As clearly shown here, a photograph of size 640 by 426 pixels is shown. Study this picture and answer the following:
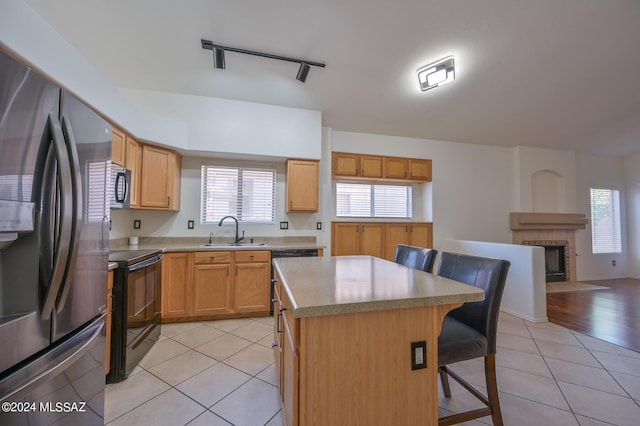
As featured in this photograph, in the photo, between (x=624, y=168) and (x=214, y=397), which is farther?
(x=624, y=168)

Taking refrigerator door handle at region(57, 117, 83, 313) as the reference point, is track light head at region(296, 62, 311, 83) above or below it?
above

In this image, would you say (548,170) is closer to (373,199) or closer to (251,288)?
(373,199)

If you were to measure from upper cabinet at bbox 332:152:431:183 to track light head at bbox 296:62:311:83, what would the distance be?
1.56 metres

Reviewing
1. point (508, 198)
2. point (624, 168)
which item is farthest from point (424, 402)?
point (624, 168)

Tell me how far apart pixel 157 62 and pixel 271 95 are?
124 centimetres

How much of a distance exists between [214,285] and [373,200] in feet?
9.60

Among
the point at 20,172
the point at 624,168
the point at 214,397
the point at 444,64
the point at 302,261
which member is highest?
the point at 444,64

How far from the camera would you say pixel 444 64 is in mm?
2576

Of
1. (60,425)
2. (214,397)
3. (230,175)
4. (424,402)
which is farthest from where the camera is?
(230,175)

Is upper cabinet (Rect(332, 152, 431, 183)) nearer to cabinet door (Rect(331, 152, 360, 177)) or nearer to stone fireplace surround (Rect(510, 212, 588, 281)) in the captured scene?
cabinet door (Rect(331, 152, 360, 177))

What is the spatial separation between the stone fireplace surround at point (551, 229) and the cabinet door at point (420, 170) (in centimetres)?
205

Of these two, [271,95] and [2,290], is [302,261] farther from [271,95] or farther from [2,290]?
[271,95]

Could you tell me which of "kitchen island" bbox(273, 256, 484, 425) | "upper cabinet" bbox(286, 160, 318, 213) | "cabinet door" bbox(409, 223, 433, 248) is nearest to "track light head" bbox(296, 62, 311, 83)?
"upper cabinet" bbox(286, 160, 318, 213)

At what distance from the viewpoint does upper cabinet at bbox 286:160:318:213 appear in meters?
3.59
